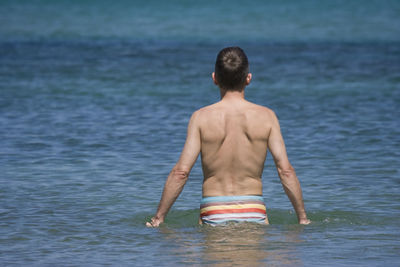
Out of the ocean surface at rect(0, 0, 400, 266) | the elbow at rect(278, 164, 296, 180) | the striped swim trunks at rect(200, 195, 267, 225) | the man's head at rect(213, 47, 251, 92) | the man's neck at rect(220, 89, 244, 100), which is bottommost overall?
the ocean surface at rect(0, 0, 400, 266)

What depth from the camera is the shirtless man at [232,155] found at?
23.4ft

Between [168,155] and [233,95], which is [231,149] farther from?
[168,155]

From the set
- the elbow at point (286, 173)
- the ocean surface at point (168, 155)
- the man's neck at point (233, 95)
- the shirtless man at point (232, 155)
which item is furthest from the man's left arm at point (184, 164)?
the elbow at point (286, 173)

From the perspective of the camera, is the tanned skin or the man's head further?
the tanned skin

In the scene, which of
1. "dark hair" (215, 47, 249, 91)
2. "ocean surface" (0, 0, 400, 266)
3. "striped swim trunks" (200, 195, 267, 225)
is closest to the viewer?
"dark hair" (215, 47, 249, 91)

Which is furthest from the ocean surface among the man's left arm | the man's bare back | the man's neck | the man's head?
the man's head

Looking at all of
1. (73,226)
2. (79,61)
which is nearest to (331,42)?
(79,61)

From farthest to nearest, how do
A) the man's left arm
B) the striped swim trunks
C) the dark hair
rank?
the striped swim trunks, the man's left arm, the dark hair

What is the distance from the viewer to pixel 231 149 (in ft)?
23.8

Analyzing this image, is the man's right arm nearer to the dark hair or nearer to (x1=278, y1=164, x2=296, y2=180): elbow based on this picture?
(x1=278, y1=164, x2=296, y2=180): elbow

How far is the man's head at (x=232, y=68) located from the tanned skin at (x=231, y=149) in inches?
2.5

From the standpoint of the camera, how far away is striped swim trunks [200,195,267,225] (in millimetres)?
7254

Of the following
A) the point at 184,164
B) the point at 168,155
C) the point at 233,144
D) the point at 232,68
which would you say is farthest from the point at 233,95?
the point at 168,155

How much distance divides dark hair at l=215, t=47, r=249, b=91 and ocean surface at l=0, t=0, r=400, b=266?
1.19m
